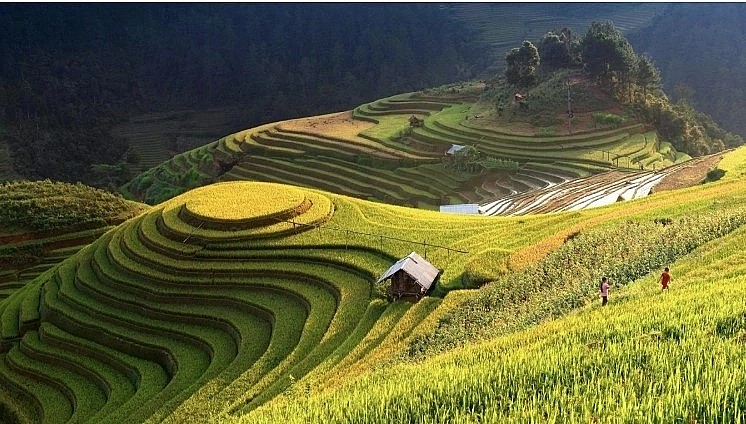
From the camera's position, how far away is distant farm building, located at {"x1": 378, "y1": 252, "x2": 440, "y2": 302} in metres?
16.1

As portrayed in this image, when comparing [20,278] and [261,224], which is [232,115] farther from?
[261,224]

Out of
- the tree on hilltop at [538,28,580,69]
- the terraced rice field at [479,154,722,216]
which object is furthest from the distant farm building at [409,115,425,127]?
the terraced rice field at [479,154,722,216]

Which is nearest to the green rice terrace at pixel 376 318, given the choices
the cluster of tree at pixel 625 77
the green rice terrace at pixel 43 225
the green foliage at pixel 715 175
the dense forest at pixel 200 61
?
the green foliage at pixel 715 175

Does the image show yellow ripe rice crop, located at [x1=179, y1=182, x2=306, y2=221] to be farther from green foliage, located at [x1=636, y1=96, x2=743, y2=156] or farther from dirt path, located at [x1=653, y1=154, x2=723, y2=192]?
green foliage, located at [x1=636, y1=96, x2=743, y2=156]

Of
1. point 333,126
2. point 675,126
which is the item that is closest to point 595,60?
point 675,126

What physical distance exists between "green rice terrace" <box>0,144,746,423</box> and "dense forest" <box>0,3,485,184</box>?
61.7 m

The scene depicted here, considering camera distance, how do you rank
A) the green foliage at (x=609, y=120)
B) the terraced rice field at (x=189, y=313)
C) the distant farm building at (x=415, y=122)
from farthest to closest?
the distant farm building at (x=415, y=122), the green foliage at (x=609, y=120), the terraced rice field at (x=189, y=313)

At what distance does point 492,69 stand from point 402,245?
85.4m

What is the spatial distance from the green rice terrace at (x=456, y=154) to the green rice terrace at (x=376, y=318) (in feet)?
48.7

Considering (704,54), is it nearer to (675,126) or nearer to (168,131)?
(675,126)

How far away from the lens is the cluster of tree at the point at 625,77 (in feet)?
158

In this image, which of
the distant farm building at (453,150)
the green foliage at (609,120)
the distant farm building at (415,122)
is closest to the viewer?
the distant farm building at (453,150)

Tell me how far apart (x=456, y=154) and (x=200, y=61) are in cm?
8545

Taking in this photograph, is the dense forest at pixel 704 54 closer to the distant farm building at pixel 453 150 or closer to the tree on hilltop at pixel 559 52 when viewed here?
the tree on hilltop at pixel 559 52
